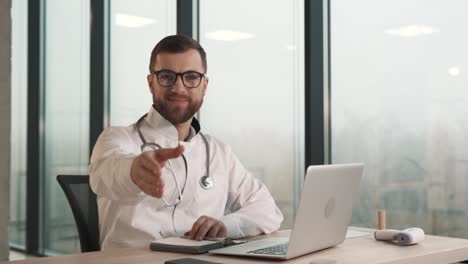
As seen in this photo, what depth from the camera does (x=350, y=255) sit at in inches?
73.0

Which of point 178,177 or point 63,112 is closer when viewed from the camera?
point 178,177

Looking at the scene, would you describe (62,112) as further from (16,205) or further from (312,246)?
(312,246)

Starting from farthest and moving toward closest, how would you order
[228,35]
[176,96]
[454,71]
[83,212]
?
[228,35], [454,71], [83,212], [176,96]

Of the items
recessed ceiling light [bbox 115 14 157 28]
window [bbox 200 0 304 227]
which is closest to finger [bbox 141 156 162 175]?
A: window [bbox 200 0 304 227]

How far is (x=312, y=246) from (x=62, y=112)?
4.14m

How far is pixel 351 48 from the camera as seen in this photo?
3270 mm

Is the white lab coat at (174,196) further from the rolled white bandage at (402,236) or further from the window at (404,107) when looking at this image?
the window at (404,107)

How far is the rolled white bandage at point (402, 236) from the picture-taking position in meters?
2.01

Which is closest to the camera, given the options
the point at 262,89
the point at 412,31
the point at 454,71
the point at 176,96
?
the point at 176,96

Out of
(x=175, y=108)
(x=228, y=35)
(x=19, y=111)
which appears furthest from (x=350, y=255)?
(x=19, y=111)

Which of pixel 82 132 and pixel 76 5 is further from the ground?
pixel 76 5

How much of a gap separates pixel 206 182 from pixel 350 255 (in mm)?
636

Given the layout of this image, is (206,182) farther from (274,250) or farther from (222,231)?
(274,250)
